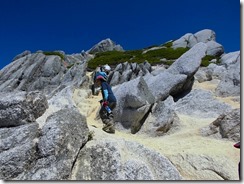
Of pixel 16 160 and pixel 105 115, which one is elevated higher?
pixel 105 115

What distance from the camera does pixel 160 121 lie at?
30.8 feet

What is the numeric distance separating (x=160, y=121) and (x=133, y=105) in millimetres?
1098

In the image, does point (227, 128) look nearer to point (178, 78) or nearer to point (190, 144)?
point (190, 144)

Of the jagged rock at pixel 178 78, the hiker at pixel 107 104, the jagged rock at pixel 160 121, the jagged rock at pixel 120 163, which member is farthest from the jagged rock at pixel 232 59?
the hiker at pixel 107 104

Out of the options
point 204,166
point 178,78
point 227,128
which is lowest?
point 204,166

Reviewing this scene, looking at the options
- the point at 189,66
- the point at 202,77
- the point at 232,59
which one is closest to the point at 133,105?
the point at 189,66

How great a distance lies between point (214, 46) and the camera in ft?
169

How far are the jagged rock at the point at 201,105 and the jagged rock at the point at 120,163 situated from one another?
4.01 meters

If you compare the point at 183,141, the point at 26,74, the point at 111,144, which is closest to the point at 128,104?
the point at 183,141

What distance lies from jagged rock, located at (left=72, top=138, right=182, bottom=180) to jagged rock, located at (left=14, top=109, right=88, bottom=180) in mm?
241

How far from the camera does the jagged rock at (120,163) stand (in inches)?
224

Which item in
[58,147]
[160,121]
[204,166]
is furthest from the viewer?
[160,121]

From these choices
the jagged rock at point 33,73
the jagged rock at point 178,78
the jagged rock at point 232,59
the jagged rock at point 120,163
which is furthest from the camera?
the jagged rock at point 33,73

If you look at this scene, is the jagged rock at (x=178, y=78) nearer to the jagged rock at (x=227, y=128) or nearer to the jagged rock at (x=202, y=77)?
the jagged rock at (x=202, y=77)
